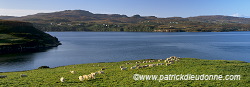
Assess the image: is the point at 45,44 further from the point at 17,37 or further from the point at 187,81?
the point at 187,81

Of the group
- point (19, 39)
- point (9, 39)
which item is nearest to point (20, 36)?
point (19, 39)

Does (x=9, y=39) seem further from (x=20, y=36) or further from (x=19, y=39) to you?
(x=20, y=36)

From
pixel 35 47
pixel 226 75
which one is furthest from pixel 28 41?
pixel 226 75

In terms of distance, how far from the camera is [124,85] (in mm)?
24422

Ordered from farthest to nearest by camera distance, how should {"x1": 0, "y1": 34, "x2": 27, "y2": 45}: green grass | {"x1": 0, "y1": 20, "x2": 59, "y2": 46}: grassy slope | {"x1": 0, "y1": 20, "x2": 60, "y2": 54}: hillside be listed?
1. {"x1": 0, "y1": 20, "x2": 59, "y2": 46}: grassy slope
2. {"x1": 0, "y1": 34, "x2": 27, "y2": 45}: green grass
3. {"x1": 0, "y1": 20, "x2": 60, "y2": 54}: hillside

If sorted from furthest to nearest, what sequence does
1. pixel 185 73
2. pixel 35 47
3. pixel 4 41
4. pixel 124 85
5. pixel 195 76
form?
pixel 35 47, pixel 4 41, pixel 185 73, pixel 195 76, pixel 124 85

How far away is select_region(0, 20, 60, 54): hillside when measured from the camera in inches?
4813

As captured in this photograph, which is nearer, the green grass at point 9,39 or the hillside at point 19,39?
the hillside at point 19,39

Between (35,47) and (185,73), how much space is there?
126 metres

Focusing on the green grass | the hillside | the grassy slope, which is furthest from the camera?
the grassy slope

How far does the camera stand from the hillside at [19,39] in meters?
122

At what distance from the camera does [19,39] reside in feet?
456

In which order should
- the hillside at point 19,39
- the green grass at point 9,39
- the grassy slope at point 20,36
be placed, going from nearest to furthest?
the hillside at point 19,39, the green grass at point 9,39, the grassy slope at point 20,36

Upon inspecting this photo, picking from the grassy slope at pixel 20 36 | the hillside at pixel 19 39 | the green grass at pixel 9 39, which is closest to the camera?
the hillside at pixel 19 39
